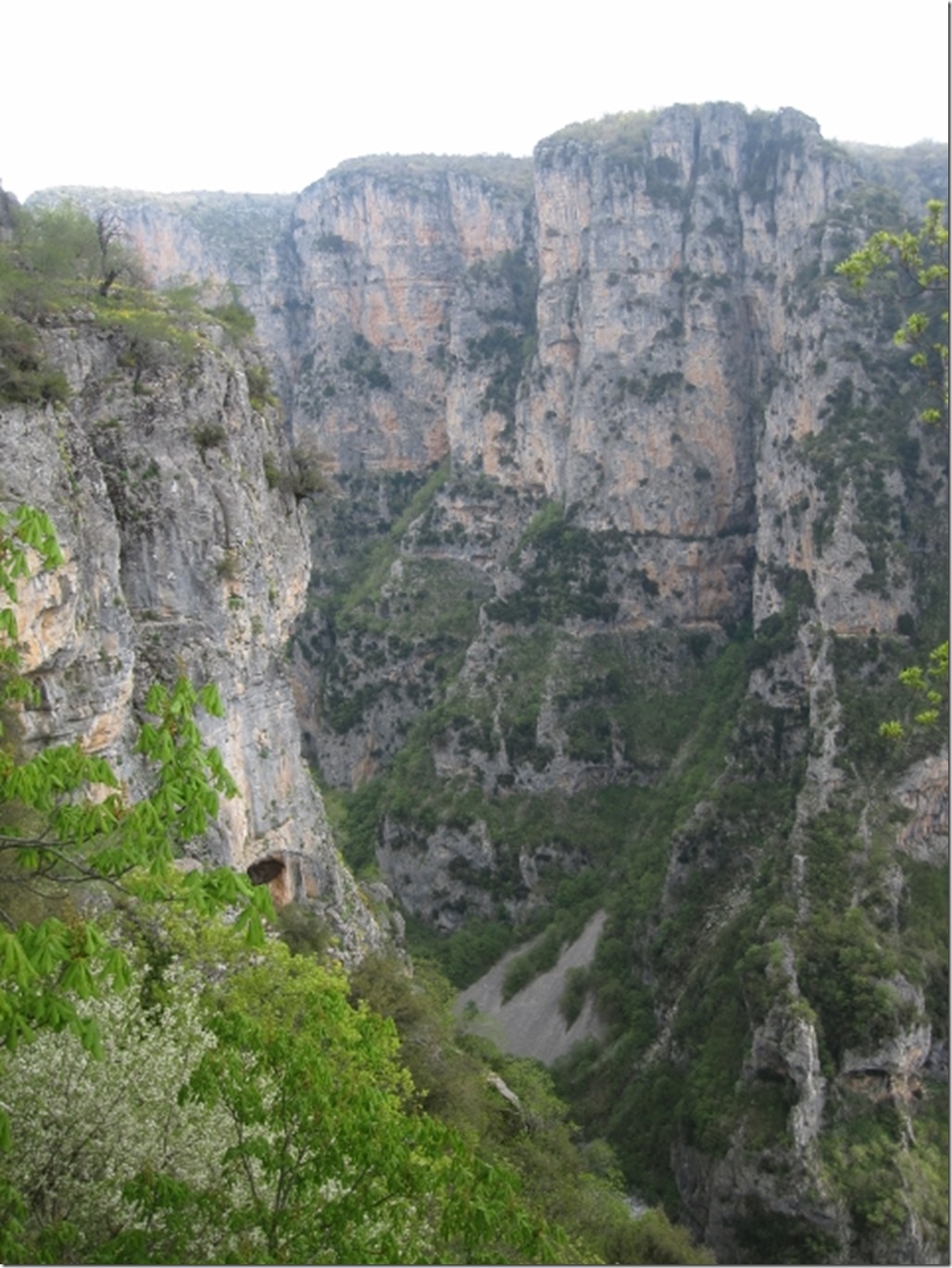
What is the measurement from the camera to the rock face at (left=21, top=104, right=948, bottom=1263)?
35.9 meters

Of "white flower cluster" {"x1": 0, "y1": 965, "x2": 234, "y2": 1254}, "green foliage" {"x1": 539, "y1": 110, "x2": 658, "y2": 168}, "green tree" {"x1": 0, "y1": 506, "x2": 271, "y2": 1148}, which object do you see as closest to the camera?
"green tree" {"x1": 0, "y1": 506, "x2": 271, "y2": 1148}

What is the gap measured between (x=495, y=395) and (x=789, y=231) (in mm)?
26055

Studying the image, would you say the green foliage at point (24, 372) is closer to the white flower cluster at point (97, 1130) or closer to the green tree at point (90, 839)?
the green tree at point (90, 839)

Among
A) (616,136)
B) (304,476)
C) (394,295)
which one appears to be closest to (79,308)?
(304,476)

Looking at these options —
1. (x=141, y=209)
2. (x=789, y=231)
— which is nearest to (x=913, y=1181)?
(x=789, y=231)

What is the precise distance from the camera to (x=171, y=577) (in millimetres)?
22984

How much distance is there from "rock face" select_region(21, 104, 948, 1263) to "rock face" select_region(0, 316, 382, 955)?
0.14 m

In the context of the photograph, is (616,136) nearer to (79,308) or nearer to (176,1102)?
(79,308)

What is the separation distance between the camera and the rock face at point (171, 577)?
18953 millimetres

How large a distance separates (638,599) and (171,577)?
53655mm

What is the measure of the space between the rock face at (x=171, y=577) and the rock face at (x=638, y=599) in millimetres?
141

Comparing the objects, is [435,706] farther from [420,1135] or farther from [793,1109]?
[420,1135]

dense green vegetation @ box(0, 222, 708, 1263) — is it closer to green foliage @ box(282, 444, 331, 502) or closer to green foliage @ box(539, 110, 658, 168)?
green foliage @ box(282, 444, 331, 502)

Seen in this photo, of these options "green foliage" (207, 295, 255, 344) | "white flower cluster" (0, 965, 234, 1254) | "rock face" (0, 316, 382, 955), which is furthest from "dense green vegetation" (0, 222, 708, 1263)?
"green foliage" (207, 295, 255, 344)
